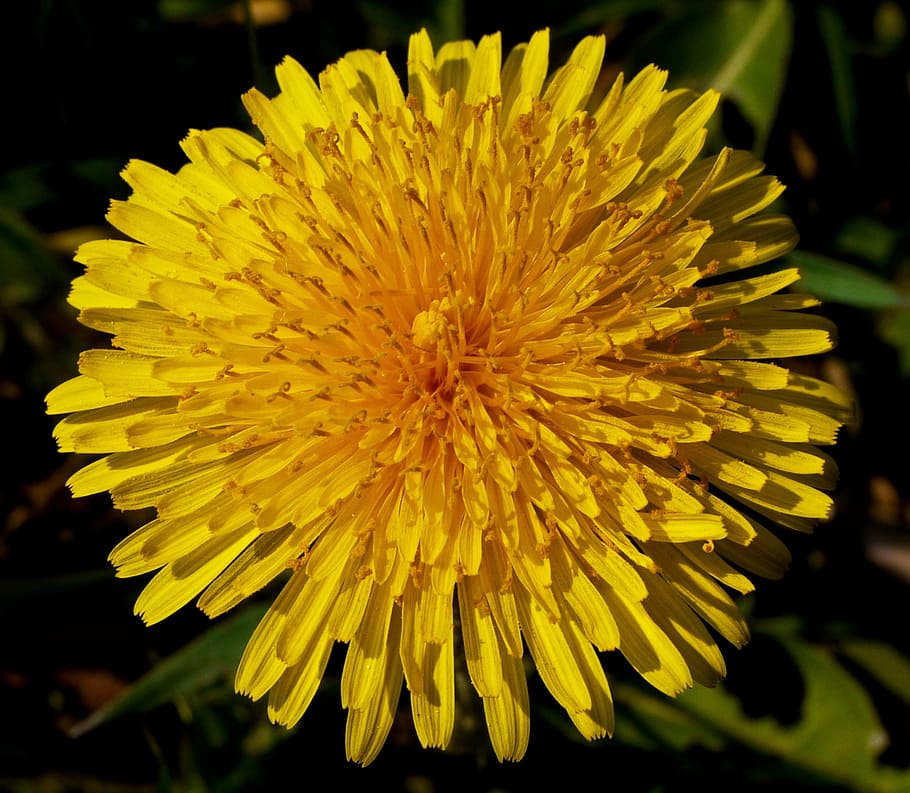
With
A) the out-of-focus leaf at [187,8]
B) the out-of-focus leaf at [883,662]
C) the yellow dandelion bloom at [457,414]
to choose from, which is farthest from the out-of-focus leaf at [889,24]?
the out-of-focus leaf at [187,8]

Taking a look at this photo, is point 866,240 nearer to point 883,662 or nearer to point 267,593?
point 883,662

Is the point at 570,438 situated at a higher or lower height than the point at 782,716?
higher

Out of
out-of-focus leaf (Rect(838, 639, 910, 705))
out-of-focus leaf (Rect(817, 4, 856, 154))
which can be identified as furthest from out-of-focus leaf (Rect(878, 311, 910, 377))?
out-of-focus leaf (Rect(838, 639, 910, 705))

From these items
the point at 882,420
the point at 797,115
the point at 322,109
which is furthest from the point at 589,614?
the point at 797,115

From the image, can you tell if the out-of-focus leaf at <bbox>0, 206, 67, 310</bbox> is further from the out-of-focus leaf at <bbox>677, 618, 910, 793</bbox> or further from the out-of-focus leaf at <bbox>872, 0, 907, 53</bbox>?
the out-of-focus leaf at <bbox>872, 0, 907, 53</bbox>

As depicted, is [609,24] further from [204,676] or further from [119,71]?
[204,676]
